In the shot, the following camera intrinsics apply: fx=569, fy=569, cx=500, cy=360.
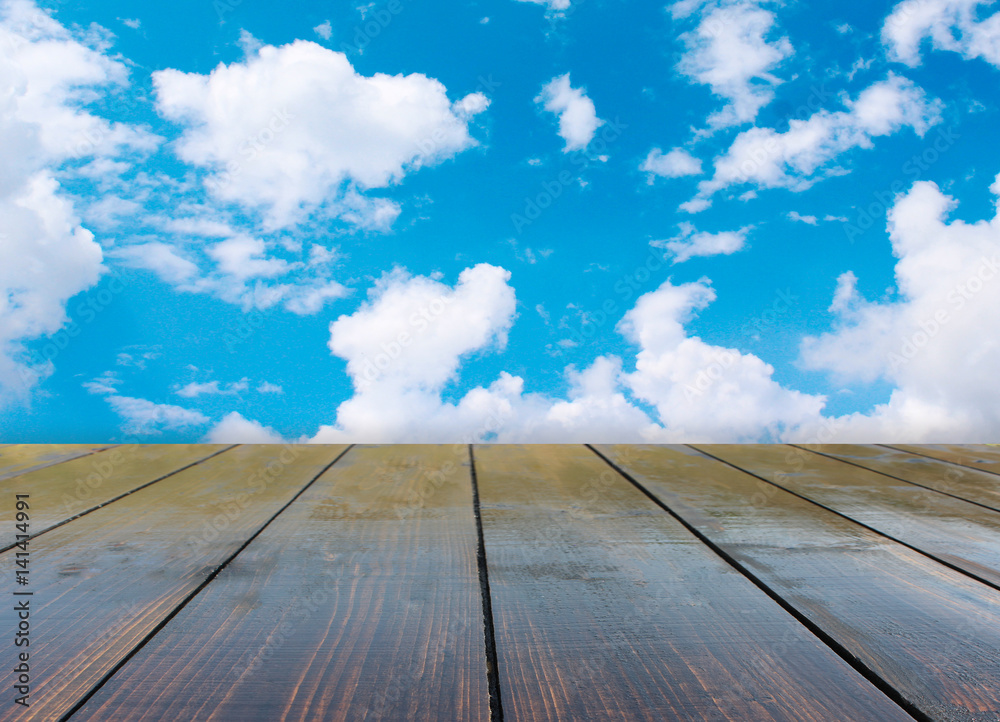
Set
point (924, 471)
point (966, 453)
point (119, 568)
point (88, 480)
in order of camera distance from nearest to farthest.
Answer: point (119, 568), point (88, 480), point (924, 471), point (966, 453)

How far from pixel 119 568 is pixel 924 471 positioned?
3.42 metres

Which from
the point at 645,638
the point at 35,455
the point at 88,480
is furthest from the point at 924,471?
the point at 35,455

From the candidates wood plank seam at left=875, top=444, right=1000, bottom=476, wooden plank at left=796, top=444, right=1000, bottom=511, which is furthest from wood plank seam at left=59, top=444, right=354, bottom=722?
wood plank seam at left=875, top=444, right=1000, bottom=476

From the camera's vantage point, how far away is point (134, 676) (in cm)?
93

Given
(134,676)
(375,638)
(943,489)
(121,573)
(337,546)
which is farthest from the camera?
(943,489)

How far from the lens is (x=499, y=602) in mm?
1171

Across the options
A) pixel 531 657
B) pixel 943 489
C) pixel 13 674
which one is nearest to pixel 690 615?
pixel 531 657

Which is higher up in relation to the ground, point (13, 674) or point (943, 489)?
point (943, 489)

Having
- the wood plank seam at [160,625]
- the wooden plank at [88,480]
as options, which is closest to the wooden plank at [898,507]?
the wood plank seam at [160,625]

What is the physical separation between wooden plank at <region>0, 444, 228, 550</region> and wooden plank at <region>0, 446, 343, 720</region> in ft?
0.34

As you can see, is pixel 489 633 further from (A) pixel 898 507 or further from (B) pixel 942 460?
(B) pixel 942 460

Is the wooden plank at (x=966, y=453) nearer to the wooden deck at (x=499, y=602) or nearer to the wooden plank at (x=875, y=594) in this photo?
the wooden deck at (x=499, y=602)

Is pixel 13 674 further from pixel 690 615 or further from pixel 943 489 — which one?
pixel 943 489

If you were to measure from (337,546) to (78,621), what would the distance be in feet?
1.87
